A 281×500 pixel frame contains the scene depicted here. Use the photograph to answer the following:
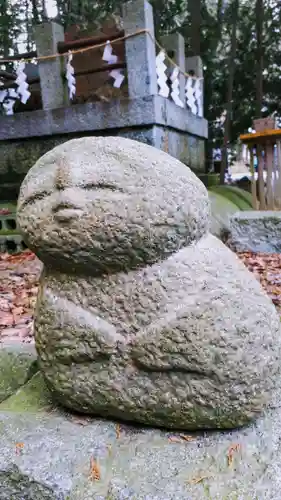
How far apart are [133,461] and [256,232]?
13.6 ft

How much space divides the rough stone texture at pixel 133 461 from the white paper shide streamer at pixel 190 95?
6.04 meters

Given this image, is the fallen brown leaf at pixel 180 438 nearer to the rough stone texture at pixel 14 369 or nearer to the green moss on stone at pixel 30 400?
the green moss on stone at pixel 30 400

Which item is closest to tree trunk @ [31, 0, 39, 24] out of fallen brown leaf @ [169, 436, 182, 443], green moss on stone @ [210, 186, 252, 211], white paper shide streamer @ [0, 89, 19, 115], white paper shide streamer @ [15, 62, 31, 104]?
white paper shide streamer @ [0, 89, 19, 115]

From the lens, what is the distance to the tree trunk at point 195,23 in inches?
338

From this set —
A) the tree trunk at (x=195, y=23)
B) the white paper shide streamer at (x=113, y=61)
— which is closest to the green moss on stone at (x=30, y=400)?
the white paper shide streamer at (x=113, y=61)

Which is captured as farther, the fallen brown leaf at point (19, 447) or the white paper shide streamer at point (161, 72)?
the white paper shide streamer at point (161, 72)

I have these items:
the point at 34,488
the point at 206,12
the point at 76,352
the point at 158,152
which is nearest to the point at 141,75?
the point at 158,152

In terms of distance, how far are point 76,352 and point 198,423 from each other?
467mm

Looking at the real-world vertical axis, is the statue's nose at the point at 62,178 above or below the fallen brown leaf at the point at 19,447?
above

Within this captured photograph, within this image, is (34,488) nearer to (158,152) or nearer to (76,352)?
(76,352)

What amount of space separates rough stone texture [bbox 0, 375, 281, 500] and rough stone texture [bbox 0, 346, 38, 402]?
19.0 inches

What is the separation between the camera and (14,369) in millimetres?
2096

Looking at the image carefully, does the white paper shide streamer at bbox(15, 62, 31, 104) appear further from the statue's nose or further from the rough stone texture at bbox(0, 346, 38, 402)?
the statue's nose

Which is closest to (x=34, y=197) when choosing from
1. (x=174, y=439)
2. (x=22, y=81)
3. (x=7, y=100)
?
(x=174, y=439)
